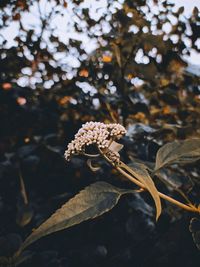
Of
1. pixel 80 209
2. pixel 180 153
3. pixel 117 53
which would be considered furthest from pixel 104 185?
pixel 117 53

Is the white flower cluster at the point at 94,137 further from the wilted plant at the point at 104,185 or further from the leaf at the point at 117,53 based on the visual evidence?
the leaf at the point at 117,53

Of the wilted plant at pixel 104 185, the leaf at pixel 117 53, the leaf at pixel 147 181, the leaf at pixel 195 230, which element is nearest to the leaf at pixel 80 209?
the wilted plant at pixel 104 185

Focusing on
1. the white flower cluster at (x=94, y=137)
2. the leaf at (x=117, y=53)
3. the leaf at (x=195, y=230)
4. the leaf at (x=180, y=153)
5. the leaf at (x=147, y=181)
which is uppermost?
the leaf at (x=117, y=53)

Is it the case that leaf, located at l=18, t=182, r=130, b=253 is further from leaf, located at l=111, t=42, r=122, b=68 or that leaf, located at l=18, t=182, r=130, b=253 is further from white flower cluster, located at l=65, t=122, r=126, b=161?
leaf, located at l=111, t=42, r=122, b=68

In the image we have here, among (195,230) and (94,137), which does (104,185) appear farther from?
Answer: (195,230)

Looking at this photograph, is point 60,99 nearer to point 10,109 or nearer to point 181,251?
point 10,109

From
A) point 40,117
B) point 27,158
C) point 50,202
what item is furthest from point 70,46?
point 50,202

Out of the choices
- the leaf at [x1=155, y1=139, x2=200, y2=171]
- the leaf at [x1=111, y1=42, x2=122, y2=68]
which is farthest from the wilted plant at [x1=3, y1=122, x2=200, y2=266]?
the leaf at [x1=111, y1=42, x2=122, y2=68]
